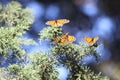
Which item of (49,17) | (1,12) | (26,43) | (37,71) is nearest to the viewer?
(37,71)

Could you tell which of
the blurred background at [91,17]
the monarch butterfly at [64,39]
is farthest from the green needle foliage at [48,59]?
the blurred background at [91,17]

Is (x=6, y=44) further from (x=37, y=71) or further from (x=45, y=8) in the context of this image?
(x=45, y=8)

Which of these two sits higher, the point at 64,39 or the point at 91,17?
the point at 91,17

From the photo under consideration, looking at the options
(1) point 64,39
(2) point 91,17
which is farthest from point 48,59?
(2) point 91,17

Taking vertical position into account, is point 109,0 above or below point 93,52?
above

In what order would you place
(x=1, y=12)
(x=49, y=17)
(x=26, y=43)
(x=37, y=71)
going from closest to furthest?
(x=37, y=71), (x=26, y=43), (x=1, y=12), (x=49, y=17)

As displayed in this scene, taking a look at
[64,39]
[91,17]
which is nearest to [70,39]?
[64,39]

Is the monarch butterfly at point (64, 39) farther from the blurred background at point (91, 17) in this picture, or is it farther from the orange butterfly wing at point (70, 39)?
the blurred background at point (91, 17)

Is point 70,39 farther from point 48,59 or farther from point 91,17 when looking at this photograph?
point 91,17

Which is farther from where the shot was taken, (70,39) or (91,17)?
(91,17)

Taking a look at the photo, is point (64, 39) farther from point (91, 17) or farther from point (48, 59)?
point (91, 17)

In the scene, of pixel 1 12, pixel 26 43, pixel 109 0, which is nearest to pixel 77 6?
pixel 109 0
